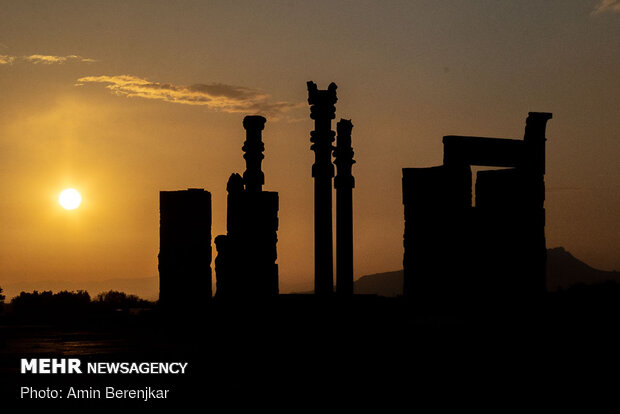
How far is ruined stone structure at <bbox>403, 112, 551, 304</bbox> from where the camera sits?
68.2 feet

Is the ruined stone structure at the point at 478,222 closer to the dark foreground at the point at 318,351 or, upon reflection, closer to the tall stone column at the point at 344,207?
the dark foreground at the point at 318,351

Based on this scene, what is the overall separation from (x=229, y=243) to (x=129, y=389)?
10396mm

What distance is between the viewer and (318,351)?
48.8ft

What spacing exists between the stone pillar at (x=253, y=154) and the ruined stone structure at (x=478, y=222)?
360cm

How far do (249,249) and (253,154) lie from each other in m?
2.60

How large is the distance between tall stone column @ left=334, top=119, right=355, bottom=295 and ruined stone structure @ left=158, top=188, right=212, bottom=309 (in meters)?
5.77

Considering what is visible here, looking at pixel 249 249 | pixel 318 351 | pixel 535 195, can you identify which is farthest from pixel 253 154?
pixel 318 351

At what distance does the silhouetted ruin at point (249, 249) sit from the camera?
69.9 feet

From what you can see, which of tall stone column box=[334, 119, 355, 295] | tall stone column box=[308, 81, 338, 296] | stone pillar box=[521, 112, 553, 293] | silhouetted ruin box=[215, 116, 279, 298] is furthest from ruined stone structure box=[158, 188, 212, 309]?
stone pillar box=[521, 112, 553, 293]

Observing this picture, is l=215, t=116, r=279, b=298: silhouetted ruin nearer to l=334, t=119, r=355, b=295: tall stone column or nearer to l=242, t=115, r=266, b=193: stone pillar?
l=242, t=115, r=266, b=193: stone pillar

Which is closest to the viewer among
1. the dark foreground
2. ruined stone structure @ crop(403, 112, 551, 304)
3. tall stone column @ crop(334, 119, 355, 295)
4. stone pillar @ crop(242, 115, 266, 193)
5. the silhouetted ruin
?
the dark foreground

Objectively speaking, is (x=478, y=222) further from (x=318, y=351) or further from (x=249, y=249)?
(x=318, y=351)

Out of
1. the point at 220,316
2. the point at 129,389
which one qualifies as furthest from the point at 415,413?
the point at 220,316

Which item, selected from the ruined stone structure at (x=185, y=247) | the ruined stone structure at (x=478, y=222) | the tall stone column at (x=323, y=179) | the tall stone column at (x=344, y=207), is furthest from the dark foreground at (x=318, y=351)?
the tall stone column at (x=344, y=207)
